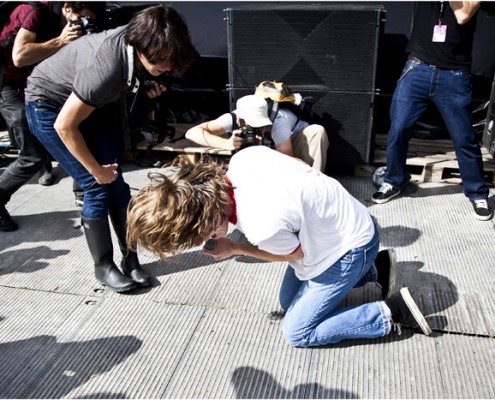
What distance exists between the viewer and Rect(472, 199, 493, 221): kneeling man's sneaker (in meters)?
3.47

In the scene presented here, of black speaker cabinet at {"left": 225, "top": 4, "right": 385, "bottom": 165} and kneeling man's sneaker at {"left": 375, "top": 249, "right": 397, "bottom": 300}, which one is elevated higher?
black speaker cabinet at {"left": 225, "top": 4, "right": 385, "bottom": 165}

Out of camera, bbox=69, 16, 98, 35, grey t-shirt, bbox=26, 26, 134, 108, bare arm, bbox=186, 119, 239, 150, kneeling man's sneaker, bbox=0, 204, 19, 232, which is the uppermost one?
camera, bbox=69, 16, 98, 35

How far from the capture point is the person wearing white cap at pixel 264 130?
10.5 feet

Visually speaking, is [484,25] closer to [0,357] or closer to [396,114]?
[396,114]

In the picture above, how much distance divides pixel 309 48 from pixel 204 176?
2333 mm

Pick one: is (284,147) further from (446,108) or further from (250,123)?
(446,108)

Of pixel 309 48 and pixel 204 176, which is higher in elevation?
pixel 309 48

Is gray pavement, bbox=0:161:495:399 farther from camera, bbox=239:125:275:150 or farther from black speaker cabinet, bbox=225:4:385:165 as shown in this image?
black speaker cabinet, bbox=225:4:385:165

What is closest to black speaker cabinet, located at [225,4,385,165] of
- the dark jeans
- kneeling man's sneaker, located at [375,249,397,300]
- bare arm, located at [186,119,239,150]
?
bare arm, located at [186,119,239,150]

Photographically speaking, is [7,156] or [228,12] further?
[7,156]

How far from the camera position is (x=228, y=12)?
3.88 m

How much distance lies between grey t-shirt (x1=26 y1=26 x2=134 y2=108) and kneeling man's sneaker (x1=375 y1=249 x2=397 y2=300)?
5.13ft

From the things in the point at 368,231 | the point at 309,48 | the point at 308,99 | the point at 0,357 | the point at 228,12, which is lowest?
the point at 0,357

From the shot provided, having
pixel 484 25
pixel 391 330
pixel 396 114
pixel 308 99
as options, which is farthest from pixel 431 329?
pixel 484 25
